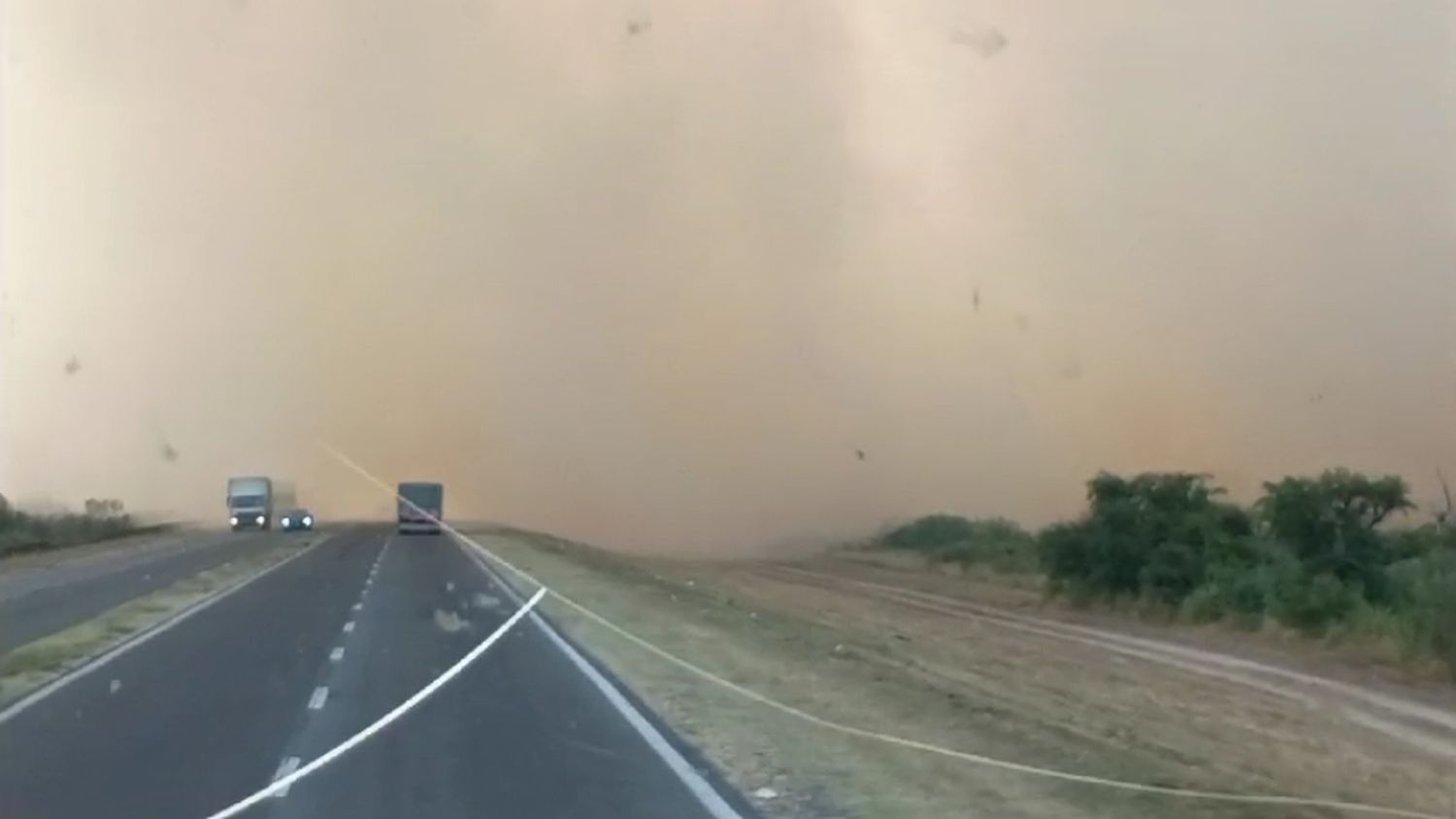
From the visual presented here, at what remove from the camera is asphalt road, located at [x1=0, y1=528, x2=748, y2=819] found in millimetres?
12609

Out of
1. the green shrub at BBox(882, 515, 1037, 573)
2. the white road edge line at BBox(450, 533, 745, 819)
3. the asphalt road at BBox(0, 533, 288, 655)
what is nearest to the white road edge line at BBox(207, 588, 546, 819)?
the white road edge line at BBox(450, 533, 745, 819)

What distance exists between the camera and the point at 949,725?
18094mm

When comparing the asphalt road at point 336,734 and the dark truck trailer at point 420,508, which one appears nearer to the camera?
the asphalt road at point 336,734

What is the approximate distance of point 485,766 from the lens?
14344 millimetres

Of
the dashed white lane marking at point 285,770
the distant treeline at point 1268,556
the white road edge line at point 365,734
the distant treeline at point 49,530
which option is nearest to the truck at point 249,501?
the distant treeline at point 49,530

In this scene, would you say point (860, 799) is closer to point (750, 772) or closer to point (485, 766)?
point (750, 772)

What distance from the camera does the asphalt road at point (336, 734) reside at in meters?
12.6

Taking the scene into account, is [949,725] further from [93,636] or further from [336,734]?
[93,636]

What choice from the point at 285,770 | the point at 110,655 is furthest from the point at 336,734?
the point at 110,655

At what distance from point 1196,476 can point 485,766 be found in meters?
33.3

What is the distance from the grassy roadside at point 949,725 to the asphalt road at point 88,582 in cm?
903

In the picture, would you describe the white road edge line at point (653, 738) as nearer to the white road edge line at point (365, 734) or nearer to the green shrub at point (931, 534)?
the white road edge line at point (365, 734)

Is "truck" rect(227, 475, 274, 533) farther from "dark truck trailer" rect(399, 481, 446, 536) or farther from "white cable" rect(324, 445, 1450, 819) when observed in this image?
"white cable" rect(324, 445, 1450, 819)

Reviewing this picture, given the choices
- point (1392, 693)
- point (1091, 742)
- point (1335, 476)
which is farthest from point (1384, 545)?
point (1091, 742)
